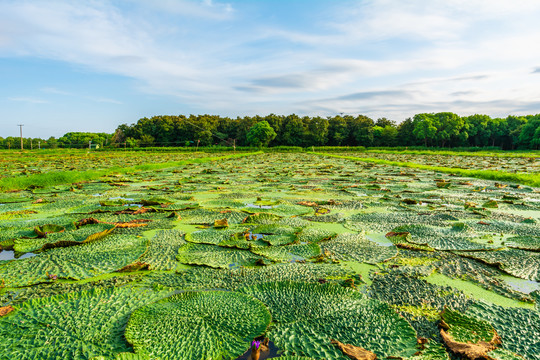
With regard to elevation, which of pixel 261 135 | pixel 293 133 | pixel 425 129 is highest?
pixel 425 129

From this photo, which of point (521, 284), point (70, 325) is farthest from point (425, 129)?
point (70, 325)

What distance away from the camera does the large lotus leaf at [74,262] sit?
160 cm

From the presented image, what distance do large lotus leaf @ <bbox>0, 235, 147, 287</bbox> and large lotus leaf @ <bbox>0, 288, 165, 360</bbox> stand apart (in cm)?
35

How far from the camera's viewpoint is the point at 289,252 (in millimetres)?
2057

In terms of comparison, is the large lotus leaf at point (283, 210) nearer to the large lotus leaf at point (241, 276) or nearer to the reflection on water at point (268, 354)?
the large lotus leaf at point (241, 276)

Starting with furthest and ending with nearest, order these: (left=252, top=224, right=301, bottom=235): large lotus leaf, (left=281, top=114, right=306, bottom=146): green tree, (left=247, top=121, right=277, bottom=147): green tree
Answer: (left=281, top=114, right=306, bottom=146): green tree < (left=247, top=121, right=277, bottom=147): green tree < (left=252, top=224, right=301, bottom=235): large lotus leaf

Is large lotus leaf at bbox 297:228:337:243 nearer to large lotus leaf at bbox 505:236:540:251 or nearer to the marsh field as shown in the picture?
the marsh field

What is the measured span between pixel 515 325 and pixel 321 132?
2193 inches

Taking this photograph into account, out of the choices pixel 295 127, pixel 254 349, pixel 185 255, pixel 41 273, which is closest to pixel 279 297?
pixel 254 349

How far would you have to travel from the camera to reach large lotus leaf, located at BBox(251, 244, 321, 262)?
1.95m

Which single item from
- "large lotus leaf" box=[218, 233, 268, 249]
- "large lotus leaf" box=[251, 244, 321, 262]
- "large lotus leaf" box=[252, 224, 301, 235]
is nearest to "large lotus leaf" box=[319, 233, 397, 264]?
"large lotus leaf" box=[251, 244, 321, 262]

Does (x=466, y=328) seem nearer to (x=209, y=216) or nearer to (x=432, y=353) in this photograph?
(x=432, y=353)

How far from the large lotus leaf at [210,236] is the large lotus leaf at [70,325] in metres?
0.83

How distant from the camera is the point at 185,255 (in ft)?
6.50
